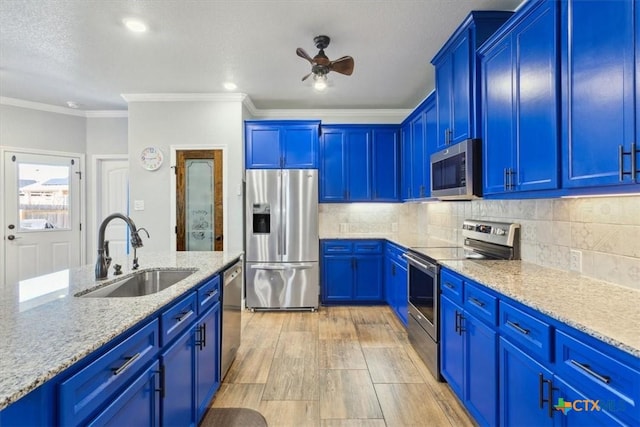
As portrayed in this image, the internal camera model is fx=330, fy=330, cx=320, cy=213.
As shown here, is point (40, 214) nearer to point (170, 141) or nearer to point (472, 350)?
point (170, 141)

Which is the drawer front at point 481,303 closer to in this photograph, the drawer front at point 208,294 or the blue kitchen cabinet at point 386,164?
the drawer front at point 208,294

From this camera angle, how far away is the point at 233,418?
208cm

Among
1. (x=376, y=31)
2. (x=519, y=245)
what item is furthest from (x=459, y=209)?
(x=376, y=31)

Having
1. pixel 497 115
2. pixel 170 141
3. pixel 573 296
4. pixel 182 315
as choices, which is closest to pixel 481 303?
pixel 573 296

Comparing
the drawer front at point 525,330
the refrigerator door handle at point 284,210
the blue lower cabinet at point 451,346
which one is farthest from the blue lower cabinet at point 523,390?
the refrigerator door handle at point 284,210

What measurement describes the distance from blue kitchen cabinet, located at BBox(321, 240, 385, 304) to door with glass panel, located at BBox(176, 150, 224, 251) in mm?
1463

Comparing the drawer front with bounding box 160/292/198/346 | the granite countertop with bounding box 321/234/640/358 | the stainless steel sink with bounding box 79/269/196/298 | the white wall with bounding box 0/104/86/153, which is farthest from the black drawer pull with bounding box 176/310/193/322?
the white wall with bounding box 0/104/86/153

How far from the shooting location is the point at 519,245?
2418mm

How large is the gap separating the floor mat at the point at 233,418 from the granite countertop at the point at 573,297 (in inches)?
61.8

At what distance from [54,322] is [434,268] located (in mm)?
2203

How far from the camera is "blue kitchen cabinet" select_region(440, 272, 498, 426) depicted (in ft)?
5.57

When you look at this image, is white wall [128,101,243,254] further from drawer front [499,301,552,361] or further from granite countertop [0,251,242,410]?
drawer front [499,301,552,361]

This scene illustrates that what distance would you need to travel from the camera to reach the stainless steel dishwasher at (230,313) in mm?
2418

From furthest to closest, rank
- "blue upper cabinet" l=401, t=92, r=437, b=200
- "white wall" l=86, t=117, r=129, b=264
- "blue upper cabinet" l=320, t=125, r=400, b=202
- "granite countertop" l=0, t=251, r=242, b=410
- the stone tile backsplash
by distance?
1. "white wall" l=86, t=117, r=129, b=264
2. "blue upper cabinet" l=320, t=125, r=400, b=202
3. "blue upper cabinet" l=401, t=92, r=437, b=200
4. the stone tile backsplash
5. "granite countertop" l=0, t=251, r=242, b=410
